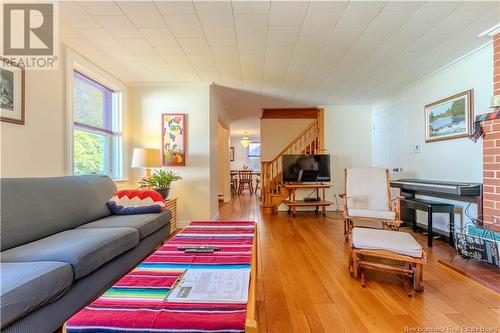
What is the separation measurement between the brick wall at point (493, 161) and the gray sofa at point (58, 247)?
3.58 m

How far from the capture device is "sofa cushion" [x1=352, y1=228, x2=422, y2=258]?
205 cm

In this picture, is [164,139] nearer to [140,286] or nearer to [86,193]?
[86,193]

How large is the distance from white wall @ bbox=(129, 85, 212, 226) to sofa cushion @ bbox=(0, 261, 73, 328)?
278 centimetres

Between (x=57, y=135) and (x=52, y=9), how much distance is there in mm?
1208

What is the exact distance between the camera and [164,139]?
4.24 m

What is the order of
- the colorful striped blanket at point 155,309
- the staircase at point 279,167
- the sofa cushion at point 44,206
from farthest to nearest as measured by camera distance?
the staircase at point 279,167 < the sofa cushion at point 44,206 < the colorful striped blanket at point 155,309

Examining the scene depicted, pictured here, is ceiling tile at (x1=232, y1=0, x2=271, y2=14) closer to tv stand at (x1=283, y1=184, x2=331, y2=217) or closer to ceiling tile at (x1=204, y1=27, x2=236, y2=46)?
ceiling tile at (x1=204, y1=27, x2=236, y2=46)

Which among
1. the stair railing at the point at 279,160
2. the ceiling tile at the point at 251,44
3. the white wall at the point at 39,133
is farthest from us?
the stair railing at the point at 279,160

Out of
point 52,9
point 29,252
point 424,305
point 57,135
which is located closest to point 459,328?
point 424,305

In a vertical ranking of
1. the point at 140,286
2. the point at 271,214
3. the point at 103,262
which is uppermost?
the point at 140,286

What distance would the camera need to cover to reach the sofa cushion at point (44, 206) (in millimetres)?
1734

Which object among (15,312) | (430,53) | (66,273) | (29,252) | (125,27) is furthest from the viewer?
(430,53)

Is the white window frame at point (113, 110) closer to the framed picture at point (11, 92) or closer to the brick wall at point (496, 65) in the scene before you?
the framed picture at point (11, 92)

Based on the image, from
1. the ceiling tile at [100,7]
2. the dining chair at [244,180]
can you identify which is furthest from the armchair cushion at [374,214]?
the dining chair at [244,180]
